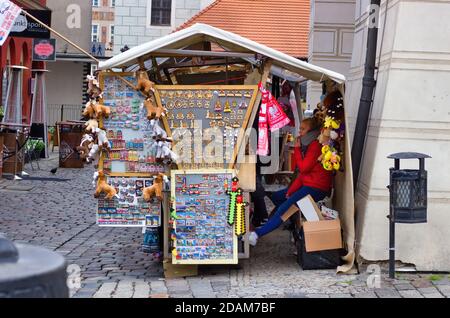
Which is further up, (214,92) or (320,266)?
(214,92)

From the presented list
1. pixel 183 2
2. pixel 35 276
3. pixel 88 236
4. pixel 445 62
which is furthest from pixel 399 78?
pixel 183 2

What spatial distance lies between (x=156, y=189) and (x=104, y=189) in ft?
1.65

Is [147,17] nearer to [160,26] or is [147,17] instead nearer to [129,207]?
[160,26]

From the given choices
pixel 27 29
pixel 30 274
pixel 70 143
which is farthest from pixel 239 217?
pixel 70 143

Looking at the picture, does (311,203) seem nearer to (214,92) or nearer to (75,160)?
(214,92)

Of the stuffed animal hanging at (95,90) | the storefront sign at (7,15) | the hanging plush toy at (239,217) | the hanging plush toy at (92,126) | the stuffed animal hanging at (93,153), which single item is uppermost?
the storefront sign at (7,15)

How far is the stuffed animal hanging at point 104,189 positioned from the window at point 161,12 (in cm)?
2720

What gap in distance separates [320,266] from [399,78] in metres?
2.08

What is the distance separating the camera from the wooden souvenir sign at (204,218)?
7633 millimetres

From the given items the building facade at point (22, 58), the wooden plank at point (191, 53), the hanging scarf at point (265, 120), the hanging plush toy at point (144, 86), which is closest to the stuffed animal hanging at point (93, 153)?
A: the hanging plush toy at point (144, 86)

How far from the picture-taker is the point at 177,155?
770 cm

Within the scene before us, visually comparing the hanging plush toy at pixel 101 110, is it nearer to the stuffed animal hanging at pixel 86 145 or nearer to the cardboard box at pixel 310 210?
the stuffed animal hanging at pixel 86 145
